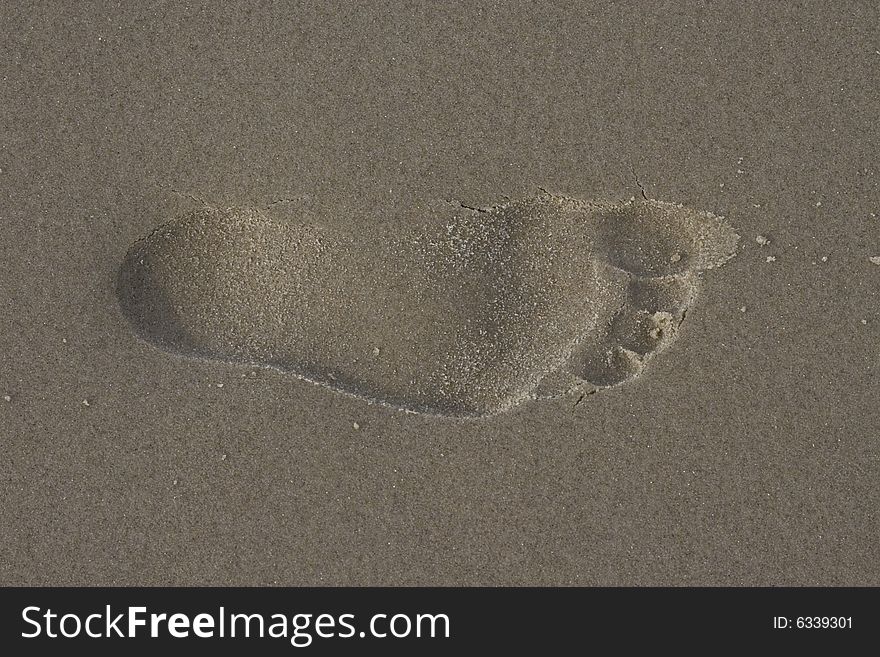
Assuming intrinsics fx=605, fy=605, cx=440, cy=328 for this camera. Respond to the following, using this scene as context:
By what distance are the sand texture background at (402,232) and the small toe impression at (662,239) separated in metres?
0.04

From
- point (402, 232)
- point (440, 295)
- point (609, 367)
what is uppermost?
point (402, 232)

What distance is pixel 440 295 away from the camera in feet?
5.30

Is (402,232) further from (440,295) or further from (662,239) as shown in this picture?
(662,239)

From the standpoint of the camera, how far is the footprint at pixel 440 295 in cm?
158

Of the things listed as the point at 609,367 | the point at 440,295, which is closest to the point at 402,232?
the point at 440,295

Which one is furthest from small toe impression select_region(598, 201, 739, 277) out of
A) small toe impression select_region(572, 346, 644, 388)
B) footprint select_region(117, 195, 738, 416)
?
small toe impression select_region(572, 346, 644, 388)

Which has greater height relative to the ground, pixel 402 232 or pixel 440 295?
pixel 402 232

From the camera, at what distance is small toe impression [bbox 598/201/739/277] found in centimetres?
157

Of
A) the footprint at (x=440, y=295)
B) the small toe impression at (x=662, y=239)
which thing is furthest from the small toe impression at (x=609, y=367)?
the small toe impression at (x=662, y=239)

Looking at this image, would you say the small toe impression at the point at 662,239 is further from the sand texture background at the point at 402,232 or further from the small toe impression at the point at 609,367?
the small toe impression at the point at 609,367

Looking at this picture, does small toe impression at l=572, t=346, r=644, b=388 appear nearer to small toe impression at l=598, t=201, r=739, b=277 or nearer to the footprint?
the footprint

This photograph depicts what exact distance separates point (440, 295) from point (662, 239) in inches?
23.5

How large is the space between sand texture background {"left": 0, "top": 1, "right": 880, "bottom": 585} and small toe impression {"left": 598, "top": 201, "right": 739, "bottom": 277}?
0.04 metres
